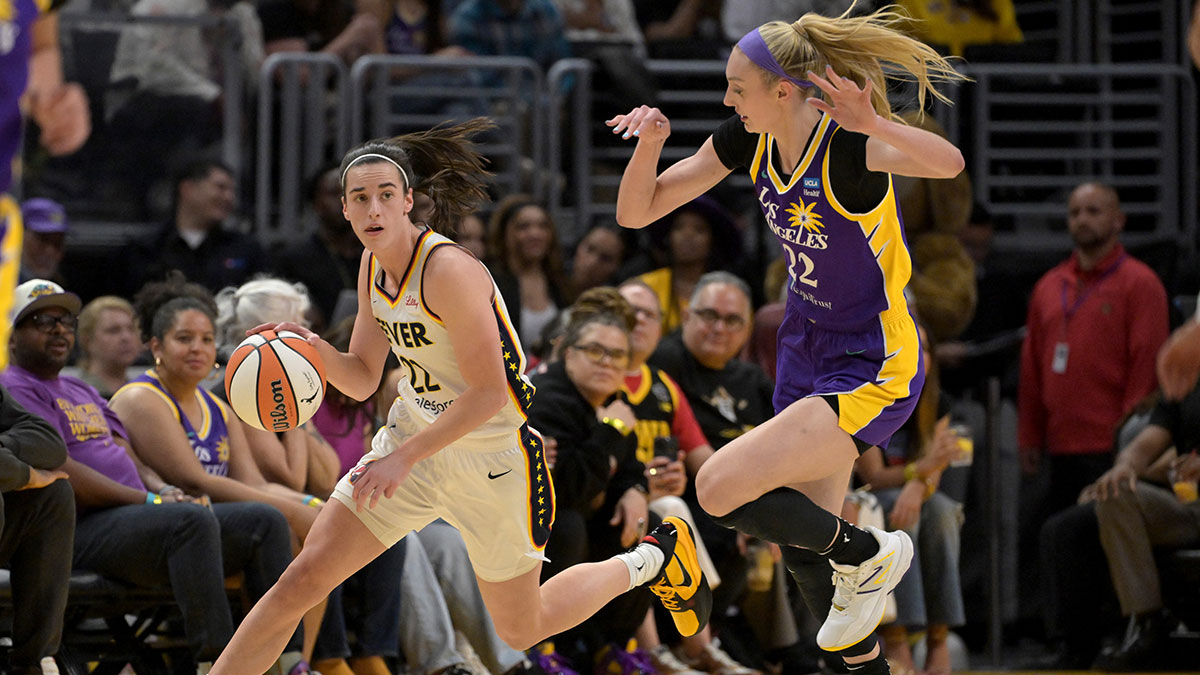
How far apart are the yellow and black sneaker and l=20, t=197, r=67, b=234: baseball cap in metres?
3.62

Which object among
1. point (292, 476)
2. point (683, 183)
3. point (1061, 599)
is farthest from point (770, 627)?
point (683, 183)

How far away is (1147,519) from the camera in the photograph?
6.66 metres

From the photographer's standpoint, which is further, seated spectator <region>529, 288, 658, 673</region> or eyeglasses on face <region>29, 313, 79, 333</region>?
seated spectator <region>529, 288, 658, 673</region>

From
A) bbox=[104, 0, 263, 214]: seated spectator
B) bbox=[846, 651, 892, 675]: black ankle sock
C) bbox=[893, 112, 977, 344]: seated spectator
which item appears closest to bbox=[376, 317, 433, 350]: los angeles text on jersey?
bbox=[846, 651, 892, 675]: black ankle sock

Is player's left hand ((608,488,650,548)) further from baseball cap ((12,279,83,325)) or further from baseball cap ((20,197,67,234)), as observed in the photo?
baseball cap ((20,197,67,234))

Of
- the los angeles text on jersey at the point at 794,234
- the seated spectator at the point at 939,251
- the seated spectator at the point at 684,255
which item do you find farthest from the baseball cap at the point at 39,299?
the seated spectator at the point at 939,251

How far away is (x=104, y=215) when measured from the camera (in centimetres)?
788

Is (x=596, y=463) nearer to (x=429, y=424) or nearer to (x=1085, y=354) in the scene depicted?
(x=429, y=424)

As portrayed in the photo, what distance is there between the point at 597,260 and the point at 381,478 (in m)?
3.87

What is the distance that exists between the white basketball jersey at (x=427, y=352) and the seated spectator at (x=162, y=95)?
4105 mm

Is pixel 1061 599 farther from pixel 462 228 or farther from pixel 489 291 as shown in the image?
pixel 489 291

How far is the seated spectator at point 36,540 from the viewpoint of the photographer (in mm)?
4613

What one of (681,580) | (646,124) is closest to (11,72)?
(646,124)

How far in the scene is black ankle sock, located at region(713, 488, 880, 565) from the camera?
13.5 feet
